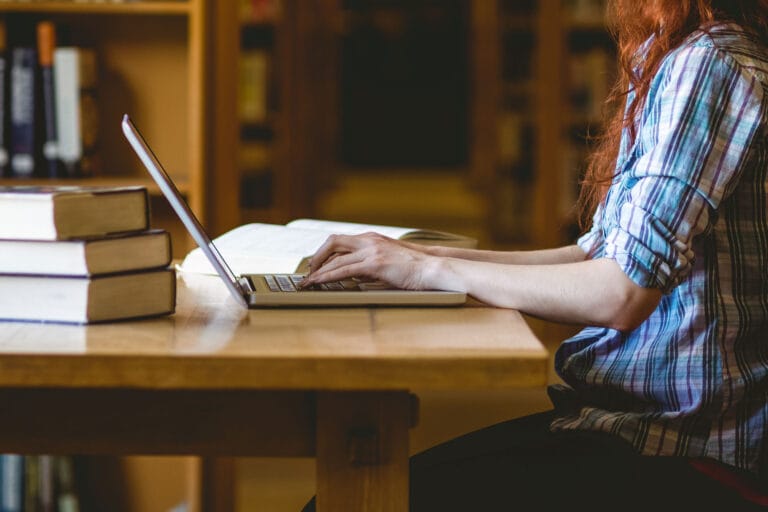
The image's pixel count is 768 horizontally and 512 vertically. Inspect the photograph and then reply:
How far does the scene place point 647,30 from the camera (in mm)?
1267

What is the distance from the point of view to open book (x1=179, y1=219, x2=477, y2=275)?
4.55 ft

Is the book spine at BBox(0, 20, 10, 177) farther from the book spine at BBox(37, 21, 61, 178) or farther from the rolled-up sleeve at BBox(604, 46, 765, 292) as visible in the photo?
the rolled-up sleeve at BBox(604, 46, 765, 292)

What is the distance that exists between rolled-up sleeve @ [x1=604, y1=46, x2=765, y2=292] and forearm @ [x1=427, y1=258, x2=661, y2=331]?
0.02 meters

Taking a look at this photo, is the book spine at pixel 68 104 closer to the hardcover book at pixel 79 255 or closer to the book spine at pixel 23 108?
the book spine at pixel 23 108

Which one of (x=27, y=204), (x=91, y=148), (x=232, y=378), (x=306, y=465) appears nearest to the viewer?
(x=232, y=378)

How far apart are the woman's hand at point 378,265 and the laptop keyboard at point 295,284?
11 mm

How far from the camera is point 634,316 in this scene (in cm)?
113

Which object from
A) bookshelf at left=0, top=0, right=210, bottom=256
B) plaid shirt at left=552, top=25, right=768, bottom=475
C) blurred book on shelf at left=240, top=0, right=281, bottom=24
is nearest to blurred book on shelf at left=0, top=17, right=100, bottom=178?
bookshelf at left=0, top=0, right=210, bottom=256

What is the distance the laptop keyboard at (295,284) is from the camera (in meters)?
1.21

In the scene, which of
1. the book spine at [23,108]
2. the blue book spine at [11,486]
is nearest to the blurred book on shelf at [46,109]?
the book spine at [23,108]

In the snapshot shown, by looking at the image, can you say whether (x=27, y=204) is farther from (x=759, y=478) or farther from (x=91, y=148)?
(x=91, y=148)

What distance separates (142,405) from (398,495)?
0.82 ft

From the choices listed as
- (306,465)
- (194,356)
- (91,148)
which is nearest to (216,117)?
(91,148)

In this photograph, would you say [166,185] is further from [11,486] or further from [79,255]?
[11,486]
